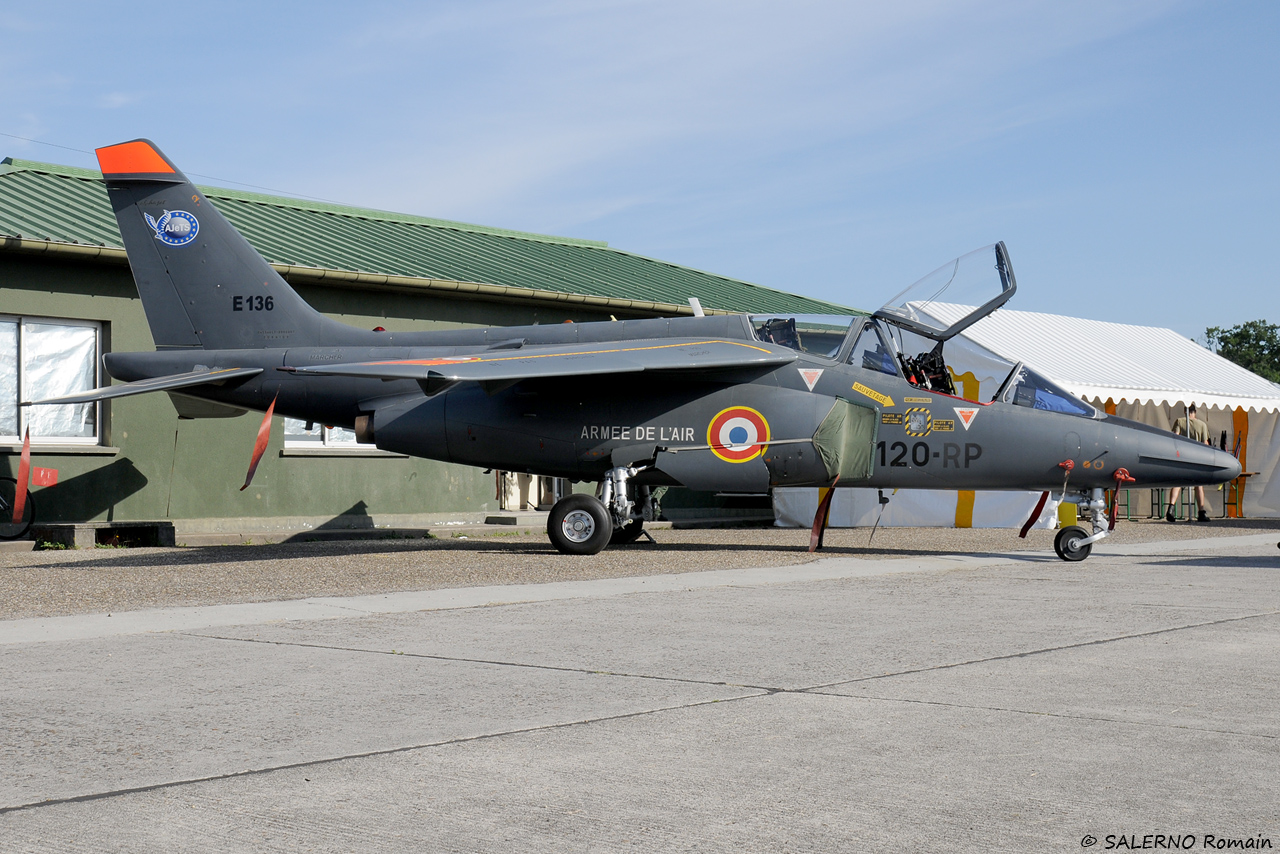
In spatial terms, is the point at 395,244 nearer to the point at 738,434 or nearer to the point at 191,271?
the point at 191,271

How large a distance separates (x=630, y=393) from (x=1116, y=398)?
10.6 meters

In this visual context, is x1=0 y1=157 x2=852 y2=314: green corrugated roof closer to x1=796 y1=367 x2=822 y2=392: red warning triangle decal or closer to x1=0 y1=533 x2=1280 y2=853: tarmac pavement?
x1=796 y1=367 x2=822 y2=392: red warning triangle decal

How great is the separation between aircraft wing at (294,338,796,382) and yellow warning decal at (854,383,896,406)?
2.77 feet

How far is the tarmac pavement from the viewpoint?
136 inches

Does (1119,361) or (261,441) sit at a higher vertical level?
(1119,361)

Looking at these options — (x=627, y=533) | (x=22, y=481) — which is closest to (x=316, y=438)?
(x=22, y=481)

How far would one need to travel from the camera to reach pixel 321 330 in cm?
1531

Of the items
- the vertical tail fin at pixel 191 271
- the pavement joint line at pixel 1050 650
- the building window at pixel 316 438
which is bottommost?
the pavement joint line at pixel 1050 650

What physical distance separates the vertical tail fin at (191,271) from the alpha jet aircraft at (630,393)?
0.07ft

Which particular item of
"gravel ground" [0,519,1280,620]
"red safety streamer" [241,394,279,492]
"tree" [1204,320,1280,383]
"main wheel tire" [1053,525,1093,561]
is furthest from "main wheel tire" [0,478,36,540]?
"tree" [1204,320,1280,383]

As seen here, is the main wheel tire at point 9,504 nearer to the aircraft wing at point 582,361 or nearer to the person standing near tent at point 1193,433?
the aircraft wing at point 582,361

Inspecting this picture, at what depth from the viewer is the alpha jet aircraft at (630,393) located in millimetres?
13445

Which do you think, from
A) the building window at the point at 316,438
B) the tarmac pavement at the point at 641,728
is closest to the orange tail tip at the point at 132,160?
the building window at the point at 316,438

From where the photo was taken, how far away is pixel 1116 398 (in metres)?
20.7
